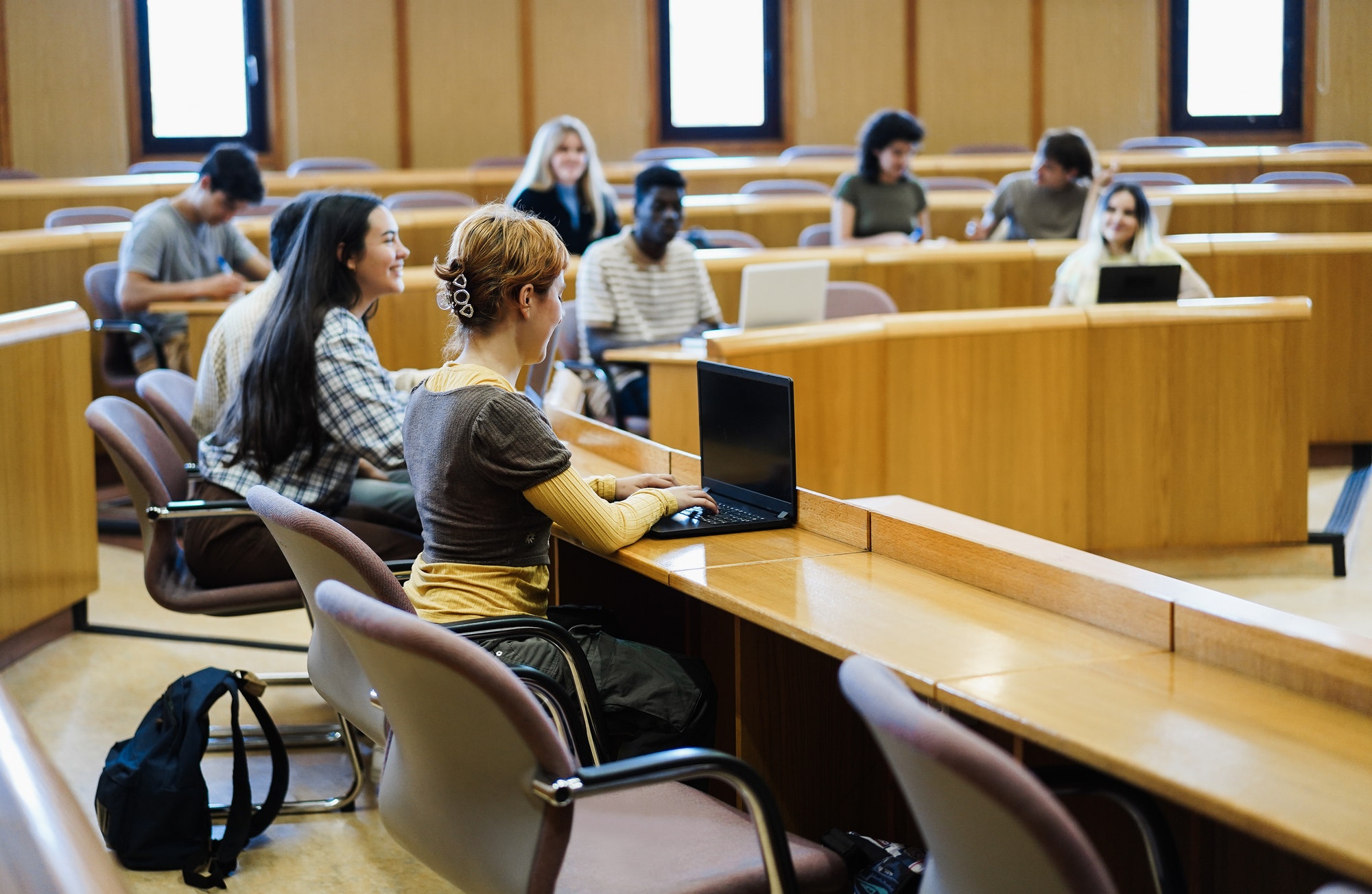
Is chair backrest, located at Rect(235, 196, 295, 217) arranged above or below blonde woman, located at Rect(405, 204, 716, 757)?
above

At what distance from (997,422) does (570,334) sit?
4.82 feet

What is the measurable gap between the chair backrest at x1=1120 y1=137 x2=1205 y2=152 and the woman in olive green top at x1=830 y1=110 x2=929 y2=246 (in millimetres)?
3994

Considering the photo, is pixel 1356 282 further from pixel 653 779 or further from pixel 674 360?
pixel 653 779

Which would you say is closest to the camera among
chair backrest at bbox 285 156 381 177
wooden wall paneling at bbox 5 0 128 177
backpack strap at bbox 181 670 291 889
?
backpack strap at bbox 181 670 291 889

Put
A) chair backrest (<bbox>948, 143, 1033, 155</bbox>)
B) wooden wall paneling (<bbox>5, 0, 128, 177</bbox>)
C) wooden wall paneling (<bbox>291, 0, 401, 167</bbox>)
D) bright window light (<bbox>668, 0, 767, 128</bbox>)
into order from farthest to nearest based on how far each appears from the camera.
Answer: bright window light (<bbox>668, 0, 767, 128</bbox>), chair backrest (<bbox>948, 143, 1033, 155</bbox>), wooden wall paneling (<bbox>291, 0, 401, 167</bbox>), wooden wall paneling (<bbox>5, 0, 128, 177</bbox>)

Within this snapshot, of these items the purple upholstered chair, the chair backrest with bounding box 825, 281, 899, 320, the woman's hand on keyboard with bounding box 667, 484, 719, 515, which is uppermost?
the chair backrest with bounding box 825, 281, 899, 320

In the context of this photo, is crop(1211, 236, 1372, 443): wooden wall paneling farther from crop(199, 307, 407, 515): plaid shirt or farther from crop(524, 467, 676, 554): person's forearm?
crop(524, 467, 676, 554): person's forearm

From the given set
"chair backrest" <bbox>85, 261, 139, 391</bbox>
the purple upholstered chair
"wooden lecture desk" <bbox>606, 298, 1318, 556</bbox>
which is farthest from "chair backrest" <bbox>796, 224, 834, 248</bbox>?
the purple upholstered chair

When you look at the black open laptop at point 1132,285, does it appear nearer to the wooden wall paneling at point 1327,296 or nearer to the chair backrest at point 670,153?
the wooden wall paneling at point 1327,296

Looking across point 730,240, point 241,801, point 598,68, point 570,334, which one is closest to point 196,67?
point 598,68

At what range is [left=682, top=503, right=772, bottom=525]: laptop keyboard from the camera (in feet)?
8.34

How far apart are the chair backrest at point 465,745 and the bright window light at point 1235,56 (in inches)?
415

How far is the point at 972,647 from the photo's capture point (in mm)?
1855

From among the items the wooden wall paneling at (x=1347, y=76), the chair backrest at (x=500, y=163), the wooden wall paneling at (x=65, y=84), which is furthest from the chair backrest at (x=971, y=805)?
the wooden wall paneling at (x=1347, y=76)
